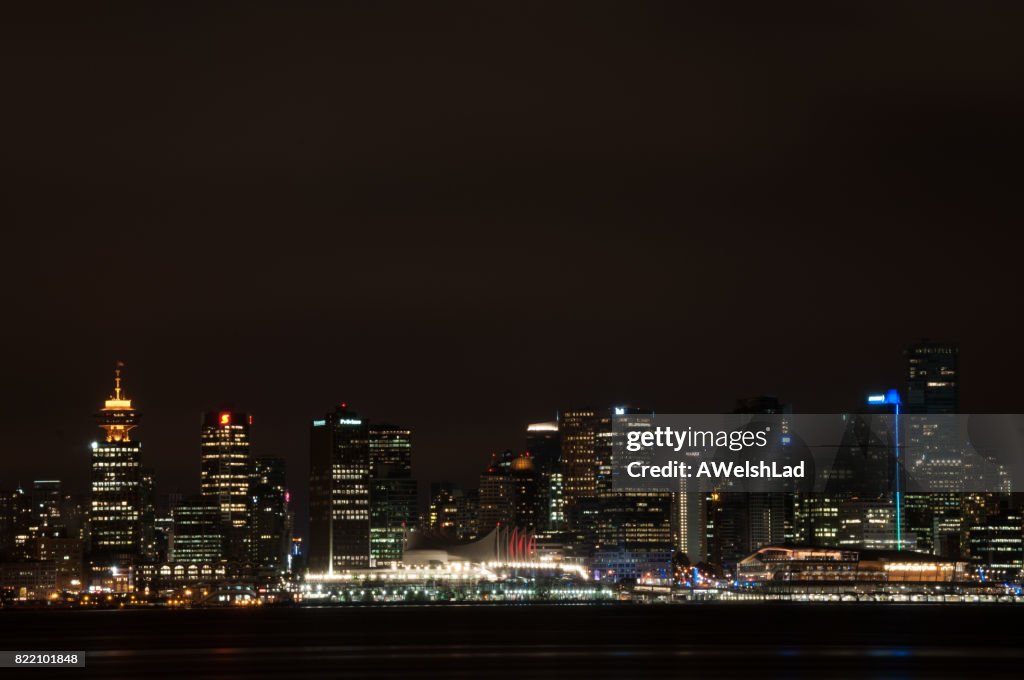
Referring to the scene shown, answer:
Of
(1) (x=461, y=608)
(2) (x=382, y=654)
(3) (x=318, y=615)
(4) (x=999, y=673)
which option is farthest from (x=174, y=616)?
(4) (x=999, y=673)

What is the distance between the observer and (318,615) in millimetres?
180750

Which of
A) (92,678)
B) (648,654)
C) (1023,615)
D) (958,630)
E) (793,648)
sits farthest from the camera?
(1023,615)

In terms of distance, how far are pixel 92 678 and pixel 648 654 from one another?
34.5 m

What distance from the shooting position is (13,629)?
143000 mm

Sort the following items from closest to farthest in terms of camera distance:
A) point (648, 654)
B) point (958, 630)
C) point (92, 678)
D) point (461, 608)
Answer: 1. point (92, 678)
2. point (648, 654)
3. point (958, 630)
4. point (461, 608)

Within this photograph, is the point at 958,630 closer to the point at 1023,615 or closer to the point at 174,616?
the point at 1023,615

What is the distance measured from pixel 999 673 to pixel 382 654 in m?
37.6

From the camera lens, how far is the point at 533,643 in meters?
115

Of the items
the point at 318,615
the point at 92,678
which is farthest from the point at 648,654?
the point at 318,615

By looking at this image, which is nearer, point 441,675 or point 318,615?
point 441,675

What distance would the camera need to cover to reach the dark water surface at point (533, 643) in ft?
296

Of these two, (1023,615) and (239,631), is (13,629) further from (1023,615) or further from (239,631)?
(1023,615)


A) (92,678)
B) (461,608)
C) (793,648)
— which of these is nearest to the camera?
(92,678)

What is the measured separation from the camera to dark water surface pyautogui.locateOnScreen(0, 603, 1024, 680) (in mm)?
90125
